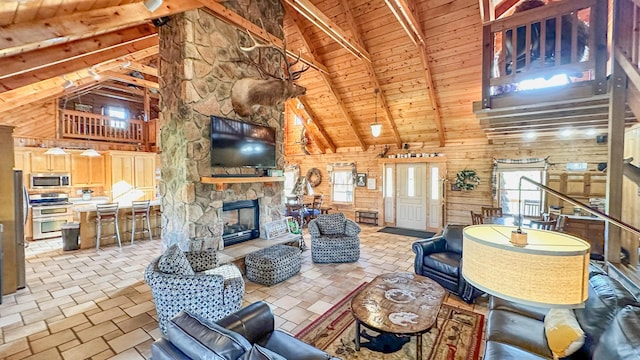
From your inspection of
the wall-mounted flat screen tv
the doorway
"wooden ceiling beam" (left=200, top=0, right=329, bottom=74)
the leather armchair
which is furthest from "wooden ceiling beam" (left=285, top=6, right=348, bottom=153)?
the leather armchair

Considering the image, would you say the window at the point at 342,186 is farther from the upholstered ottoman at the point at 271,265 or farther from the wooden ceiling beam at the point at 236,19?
the upholstered ottoman at the point at 271,265

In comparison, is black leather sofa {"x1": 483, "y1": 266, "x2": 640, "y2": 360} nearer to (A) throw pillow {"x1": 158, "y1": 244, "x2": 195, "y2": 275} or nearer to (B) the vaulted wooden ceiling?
(A) throw pillow {"x1": 158, "y1": 244, "x2": 195, "y2": 275}

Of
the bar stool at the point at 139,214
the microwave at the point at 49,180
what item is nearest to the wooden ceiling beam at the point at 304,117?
the bar stool at the point at 139,214

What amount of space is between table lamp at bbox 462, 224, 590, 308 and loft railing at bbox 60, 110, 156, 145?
34.7ft

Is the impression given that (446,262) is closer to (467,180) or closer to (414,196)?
(467,180)

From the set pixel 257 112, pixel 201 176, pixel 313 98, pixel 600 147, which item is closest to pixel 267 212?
pixel 201 176

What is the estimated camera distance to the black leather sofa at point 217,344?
1.32m

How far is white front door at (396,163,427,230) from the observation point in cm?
812

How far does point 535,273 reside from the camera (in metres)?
1.00

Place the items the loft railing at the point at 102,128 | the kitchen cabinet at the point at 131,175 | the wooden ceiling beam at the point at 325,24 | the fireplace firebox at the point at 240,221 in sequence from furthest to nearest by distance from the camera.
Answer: the kitchen cabinet at the point at 131,175 → the loft railing at the point at 102,128 → the fireplace firebox at the point at 240,221 → the wooden ceiling beam at the point at 325,24

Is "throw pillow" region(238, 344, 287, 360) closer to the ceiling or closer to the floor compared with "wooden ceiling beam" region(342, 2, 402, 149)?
closer to the floor

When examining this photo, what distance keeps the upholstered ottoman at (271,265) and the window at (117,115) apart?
7.87 m

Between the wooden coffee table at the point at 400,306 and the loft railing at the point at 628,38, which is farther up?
the loft railing at the point at 628,38

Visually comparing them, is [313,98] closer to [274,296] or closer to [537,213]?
[274,296]
